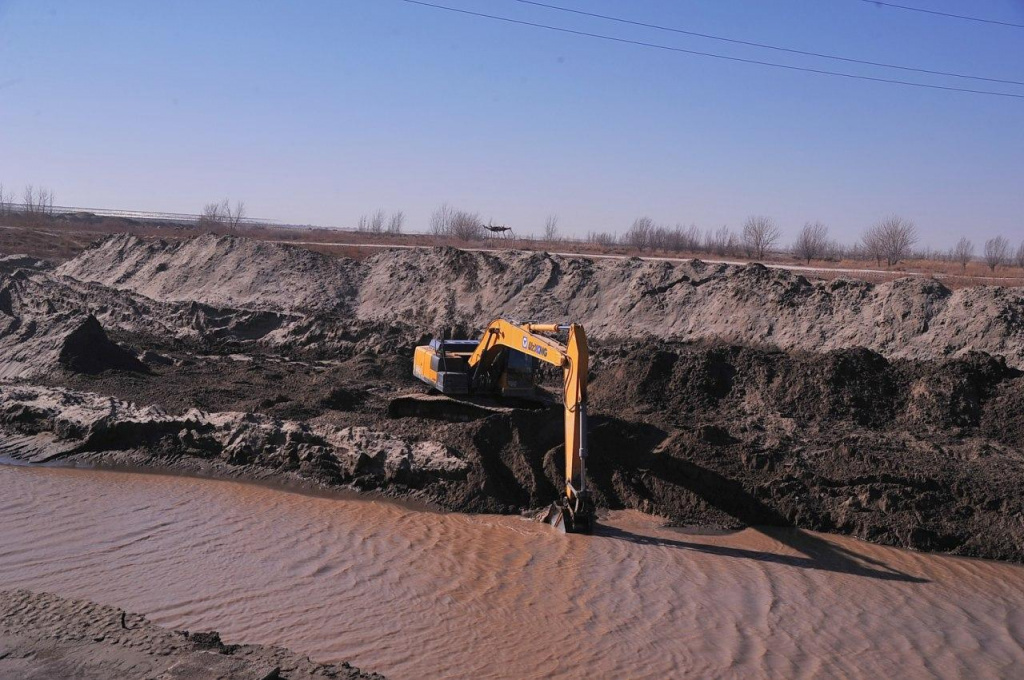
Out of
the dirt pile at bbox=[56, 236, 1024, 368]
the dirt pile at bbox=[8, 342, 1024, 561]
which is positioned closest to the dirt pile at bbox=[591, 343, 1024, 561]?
the dirt pile at bbox=[8, 342, 1024, 561]

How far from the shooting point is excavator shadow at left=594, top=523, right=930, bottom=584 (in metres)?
10.4

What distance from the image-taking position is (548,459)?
12828mm

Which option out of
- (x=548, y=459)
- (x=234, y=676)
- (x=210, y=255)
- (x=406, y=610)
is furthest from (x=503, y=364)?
(x=210, y=255)

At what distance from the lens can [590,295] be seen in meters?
25.9

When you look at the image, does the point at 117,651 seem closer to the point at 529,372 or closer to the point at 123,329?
the point at 529,372

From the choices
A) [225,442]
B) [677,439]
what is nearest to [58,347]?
[225,442]

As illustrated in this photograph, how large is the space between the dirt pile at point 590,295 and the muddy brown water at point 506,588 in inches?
382

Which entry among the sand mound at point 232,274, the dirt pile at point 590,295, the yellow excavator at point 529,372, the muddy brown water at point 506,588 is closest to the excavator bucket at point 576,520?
the yellow excavator at point 529,372

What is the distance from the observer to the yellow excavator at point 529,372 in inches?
430

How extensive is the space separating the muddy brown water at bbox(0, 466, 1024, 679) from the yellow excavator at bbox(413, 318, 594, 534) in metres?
0.50

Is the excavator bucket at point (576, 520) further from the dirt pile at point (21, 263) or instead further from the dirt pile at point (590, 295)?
the dirt pile at point (21, 263)

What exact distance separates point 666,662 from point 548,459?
16.9 feet

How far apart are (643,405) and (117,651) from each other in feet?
36.2

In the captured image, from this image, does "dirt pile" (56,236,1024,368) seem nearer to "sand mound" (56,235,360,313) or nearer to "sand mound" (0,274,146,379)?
"sand mound" (56,235,360,313)
